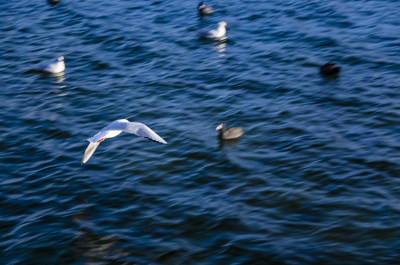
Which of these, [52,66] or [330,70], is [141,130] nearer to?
[330,70]

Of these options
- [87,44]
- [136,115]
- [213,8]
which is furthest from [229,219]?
[213,8]

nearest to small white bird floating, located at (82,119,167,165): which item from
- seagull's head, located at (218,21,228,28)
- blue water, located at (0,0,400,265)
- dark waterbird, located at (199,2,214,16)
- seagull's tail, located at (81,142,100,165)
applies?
seagull's tail, located at (81,142,100,165)

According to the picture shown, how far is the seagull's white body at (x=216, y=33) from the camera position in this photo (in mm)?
19031

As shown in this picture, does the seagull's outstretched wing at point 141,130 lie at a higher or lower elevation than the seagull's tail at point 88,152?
higher

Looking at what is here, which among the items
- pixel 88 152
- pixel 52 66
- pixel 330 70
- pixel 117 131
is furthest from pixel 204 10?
pixel 88 152

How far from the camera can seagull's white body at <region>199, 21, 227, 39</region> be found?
1903 cm

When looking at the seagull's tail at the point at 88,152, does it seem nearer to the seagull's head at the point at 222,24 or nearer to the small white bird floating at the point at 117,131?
the small white bird floating at the point at 117,131

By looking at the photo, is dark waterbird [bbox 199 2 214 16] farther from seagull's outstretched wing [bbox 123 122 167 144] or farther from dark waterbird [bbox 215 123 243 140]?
seagull's outstretched wing [bbox 123 122 167 144]

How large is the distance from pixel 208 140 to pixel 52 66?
626 cm

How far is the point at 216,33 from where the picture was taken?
19.1 metres

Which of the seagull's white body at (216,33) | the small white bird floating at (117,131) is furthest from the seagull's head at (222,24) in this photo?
the small white bird floating at (117,131)

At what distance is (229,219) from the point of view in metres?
10.8

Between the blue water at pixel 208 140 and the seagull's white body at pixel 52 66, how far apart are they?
313mm

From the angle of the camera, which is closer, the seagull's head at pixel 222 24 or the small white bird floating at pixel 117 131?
the small white bird floating at pixel 117 131
